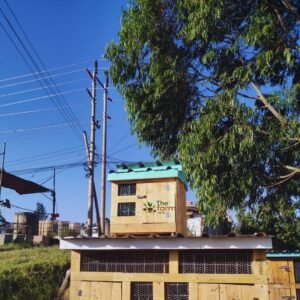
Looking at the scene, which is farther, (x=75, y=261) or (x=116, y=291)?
(x=75, y=261)

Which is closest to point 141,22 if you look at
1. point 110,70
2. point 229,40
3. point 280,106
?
point 110,70

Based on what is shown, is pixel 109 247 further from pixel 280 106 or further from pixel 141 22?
pixel 141 22

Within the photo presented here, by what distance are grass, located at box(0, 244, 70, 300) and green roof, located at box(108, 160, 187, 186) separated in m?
5.11

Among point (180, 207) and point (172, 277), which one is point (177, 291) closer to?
point (172, 277)

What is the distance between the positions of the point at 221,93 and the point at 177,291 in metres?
5.33

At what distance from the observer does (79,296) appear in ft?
27.2

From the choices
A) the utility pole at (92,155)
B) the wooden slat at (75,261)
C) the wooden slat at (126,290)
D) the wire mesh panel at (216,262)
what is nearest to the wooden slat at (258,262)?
the wire mesh panel at (216,262)

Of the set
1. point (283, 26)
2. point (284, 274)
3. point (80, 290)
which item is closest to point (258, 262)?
point (80, 290)

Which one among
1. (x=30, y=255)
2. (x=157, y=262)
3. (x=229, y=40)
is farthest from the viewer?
(x=30, y=255)

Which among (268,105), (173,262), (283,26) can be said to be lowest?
(173,262)

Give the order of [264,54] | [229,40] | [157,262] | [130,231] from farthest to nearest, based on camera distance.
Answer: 1. [229,40]
2. [264,54]
3. [130,231]
4. [157,262]

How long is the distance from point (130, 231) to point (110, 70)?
528 centimetres

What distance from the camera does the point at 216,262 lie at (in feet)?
25.6

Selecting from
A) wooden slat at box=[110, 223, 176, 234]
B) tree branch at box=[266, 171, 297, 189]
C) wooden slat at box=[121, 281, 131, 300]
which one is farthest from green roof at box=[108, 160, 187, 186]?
tree branch at box=[266, 171, 297, 189]
